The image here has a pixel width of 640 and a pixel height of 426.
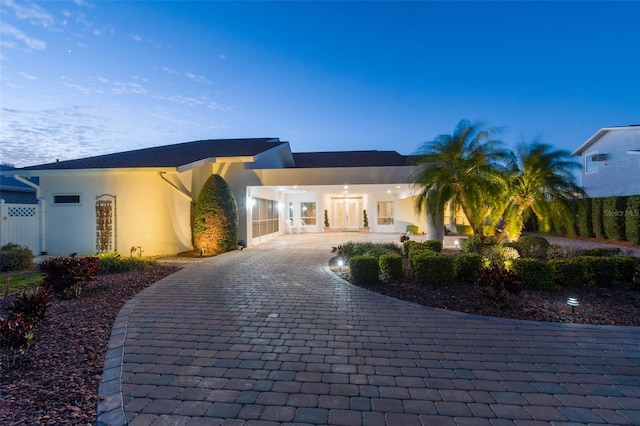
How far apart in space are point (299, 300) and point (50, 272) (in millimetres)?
4784

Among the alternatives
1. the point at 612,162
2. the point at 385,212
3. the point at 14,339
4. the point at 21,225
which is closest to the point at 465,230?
the point at 385,212

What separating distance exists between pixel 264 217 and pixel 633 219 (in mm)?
17402

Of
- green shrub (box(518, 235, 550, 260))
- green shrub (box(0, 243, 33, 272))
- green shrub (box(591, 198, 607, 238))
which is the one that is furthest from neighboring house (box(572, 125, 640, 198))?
green shrub (box(0, 243, 33, 272))

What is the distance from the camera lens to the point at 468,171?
9.72 m

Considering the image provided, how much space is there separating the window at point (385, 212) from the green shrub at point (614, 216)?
36.9ft

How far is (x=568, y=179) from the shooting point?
1052 centimetres

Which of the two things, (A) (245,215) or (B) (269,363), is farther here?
(A) (245,215)

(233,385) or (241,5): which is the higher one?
(241,5)

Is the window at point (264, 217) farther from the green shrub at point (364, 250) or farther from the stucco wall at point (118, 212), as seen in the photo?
the green shrub at point (364, 250)

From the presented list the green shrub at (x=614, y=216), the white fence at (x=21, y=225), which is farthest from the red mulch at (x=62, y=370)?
the green shrub at (x=614, y=216)

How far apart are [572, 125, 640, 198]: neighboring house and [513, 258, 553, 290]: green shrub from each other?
14602 mm

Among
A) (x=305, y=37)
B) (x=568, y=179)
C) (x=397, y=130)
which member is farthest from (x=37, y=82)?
(x=397, y=130)

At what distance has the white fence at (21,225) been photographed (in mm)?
10055

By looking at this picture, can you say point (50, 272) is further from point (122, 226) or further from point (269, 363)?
point (122, 226)
